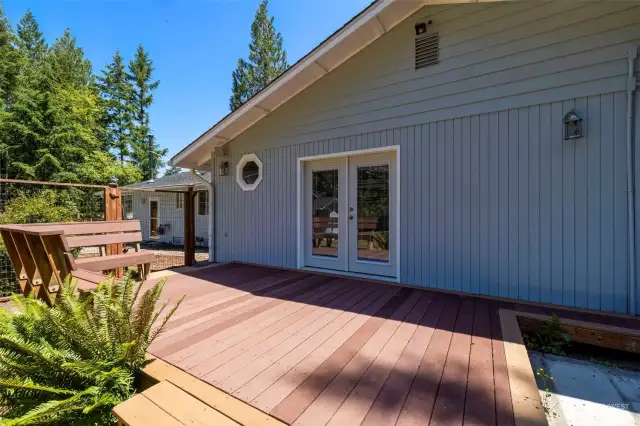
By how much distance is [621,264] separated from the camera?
2.75 m

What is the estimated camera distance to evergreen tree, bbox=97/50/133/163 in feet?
62.0

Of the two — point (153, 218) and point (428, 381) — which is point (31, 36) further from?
point (428, 381)

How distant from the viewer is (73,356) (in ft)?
5.46

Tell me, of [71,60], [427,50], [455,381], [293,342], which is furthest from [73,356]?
[71,60]

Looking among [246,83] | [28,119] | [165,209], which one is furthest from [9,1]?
[165,209]

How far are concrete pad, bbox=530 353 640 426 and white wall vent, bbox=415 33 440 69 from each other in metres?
3.34

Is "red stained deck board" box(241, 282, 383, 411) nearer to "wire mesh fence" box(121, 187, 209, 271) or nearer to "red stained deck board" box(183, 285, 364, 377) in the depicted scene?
"red stained deck board" box(183, 285, 364, 377)

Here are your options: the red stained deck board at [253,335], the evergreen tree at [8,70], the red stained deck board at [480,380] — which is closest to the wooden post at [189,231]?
the red stained deck board at [253,335]

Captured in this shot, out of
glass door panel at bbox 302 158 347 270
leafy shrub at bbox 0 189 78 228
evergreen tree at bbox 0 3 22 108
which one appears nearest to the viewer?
glass door panel at bbox 302 158 347 270

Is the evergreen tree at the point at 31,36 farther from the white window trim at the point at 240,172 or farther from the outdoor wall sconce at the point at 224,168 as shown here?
the white window trim at the point at 240,172

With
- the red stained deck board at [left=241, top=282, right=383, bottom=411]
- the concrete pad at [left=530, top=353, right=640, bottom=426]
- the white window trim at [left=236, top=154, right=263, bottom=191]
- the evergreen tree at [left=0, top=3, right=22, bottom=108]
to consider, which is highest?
the evergreen tree at [left=0, top=3, right=22, bottom=108]

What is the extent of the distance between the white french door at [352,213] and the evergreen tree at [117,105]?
19018mm

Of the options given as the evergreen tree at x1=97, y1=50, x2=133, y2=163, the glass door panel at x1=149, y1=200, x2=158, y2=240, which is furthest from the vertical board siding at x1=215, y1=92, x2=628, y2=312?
the evergreen tree at x1=97, y1=50, x2=133, y2=163

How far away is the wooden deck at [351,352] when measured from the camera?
4.90 ft
